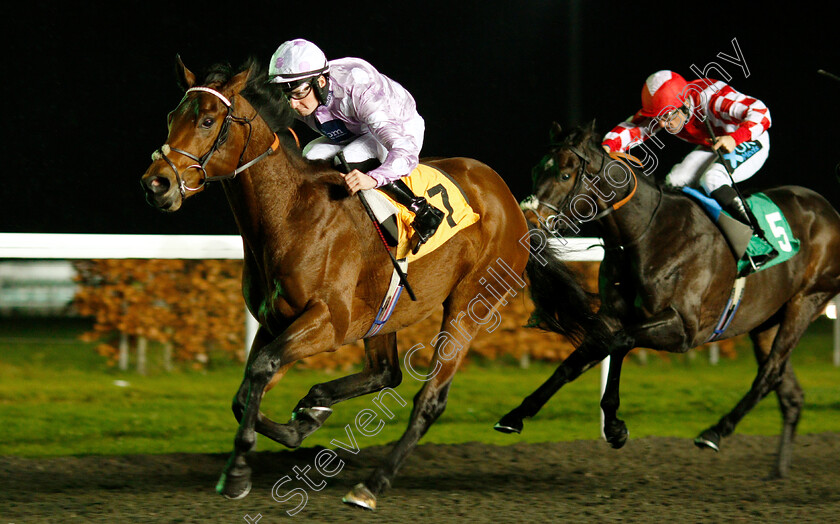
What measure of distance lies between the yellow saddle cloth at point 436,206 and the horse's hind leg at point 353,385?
0.50 m

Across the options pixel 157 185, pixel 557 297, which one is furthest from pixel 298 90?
pixel 557 297

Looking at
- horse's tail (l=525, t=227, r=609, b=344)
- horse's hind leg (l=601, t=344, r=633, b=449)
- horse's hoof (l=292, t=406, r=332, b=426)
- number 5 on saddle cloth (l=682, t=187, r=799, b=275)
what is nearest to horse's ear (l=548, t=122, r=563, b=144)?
horse's tail (l=525, t=227, r=609, b=344)

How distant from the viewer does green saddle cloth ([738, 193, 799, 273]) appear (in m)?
4.12

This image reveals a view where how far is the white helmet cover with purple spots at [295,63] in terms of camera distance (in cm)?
307

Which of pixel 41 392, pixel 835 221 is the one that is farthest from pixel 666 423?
pixel 41 392

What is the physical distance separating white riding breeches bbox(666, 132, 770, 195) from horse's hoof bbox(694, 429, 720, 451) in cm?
114

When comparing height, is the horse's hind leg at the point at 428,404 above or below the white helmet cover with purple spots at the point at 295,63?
below

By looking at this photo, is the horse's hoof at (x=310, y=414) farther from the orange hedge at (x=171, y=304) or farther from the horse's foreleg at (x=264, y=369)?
the orange hedge at (x=171, y=304)

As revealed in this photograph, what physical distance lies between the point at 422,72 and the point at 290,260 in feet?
21.4

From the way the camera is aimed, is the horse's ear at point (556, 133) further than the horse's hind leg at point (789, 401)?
No

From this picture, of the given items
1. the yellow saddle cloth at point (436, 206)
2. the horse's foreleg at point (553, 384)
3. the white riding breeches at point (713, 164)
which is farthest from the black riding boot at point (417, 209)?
the white riding breeches at point (713, 164)

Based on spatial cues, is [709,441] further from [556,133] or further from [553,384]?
[556,133]

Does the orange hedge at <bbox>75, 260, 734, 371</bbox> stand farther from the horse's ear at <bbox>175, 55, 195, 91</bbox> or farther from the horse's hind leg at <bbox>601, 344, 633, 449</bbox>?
the horse's ear at <bbox>175, 55, 195, 91</bbox>

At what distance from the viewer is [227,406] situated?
212 inches
